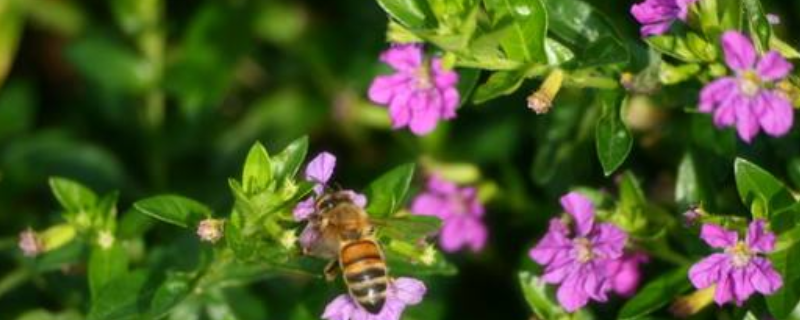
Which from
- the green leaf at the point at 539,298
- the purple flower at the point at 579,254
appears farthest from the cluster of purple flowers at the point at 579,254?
the green leaf at the point at 539,298

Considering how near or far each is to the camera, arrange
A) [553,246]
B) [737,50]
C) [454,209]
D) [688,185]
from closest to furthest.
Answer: [737,50] < [553,246] < [688,185] < [454,209]

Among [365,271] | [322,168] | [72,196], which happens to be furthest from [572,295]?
[72,196]

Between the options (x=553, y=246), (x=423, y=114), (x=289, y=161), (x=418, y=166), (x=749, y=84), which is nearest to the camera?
(x=749, y=84)

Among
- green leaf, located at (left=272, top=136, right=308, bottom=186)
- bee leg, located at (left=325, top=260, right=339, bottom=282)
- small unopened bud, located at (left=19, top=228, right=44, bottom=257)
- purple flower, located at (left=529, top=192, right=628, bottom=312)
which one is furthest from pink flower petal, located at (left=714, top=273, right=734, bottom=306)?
small unopened bud, located at (left=19, top=228, right=44, bottom=257)

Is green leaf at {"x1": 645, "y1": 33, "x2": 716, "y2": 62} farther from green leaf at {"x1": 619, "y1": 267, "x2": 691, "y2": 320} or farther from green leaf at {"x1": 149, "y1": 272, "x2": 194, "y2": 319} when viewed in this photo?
green leaf at {"x1": 149, "y1": 272, "x2": 194, "y2": 319}

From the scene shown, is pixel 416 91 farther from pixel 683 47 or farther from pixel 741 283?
pixel 741 283

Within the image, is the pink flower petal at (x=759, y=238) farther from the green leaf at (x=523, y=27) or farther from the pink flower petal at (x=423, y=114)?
the pink flower petal at (x=423, y=114)
